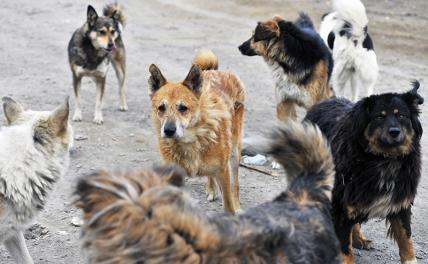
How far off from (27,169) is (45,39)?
10123mm

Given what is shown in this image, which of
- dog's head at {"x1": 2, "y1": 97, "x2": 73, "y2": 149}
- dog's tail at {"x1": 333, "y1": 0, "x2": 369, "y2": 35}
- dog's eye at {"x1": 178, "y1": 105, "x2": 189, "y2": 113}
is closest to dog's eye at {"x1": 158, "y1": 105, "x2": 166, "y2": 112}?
dog's eye at {"x1": 178, "y1": 105, "x2": 189, "y2": 113}

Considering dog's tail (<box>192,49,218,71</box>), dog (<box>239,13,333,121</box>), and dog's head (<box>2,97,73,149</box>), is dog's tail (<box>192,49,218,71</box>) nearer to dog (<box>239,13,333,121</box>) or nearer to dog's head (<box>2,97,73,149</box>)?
dog (<box>239,13,333,121</box>)

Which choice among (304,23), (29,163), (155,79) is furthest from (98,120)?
(29,163)

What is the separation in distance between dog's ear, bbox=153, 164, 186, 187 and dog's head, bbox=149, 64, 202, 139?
2865 mm

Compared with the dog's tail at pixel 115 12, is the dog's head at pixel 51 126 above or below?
below

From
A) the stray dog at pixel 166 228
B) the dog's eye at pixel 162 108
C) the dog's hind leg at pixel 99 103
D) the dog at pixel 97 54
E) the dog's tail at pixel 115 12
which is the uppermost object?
the stray dog at pixel 166 228

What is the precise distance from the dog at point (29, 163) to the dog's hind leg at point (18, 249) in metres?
0.08

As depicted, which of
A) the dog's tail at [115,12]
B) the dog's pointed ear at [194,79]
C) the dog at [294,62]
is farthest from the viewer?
the dog's tail at [115,12]

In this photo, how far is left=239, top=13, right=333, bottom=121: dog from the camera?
7.99m

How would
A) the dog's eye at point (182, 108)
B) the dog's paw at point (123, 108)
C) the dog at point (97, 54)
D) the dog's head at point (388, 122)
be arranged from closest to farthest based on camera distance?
the dog's head at point (388, 122), the dog's eye at point (182, 108), the dog at point (97, 54), the dog's paw at point (123, 108)

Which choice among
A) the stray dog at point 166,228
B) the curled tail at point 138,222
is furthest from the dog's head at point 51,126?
the curled tail at point 138,222

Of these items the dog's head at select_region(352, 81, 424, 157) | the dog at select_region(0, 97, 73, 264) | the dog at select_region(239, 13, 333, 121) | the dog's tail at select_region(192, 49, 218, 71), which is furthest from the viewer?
the dog at select_region(239, 13, 333, 121)

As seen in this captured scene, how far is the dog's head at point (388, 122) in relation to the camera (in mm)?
4707

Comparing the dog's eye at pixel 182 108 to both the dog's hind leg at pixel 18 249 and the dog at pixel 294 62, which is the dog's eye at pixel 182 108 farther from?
the dog at pixel 294 62
